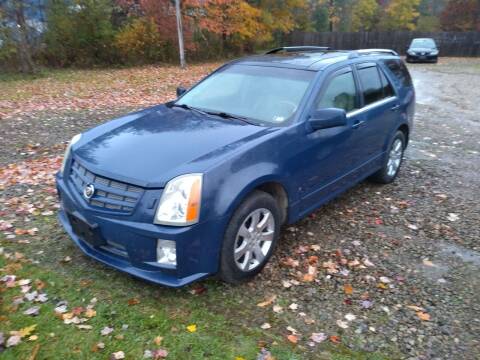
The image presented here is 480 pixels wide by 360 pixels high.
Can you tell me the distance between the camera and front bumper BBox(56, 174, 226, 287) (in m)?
2.85

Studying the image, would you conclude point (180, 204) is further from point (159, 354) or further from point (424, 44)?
point (424, 44)

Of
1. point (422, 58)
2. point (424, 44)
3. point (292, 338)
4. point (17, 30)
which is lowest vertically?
point (422, 58)

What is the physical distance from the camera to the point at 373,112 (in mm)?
4773

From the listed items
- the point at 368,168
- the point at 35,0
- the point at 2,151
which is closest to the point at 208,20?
the point at 35,0

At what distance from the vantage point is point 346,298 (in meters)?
3.33

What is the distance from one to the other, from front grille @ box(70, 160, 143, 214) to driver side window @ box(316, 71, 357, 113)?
1.96 m

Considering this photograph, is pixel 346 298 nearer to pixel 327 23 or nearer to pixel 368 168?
pixel 368 168

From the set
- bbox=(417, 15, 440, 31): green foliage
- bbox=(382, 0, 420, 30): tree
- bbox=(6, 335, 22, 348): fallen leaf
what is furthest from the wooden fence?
bbox=(6, 335, 22, 348): fallen leaf

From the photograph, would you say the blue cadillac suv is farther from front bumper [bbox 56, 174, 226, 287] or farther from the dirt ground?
the dirt ground

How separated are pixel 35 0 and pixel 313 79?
18205mm

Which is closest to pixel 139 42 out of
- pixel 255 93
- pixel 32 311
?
pixel 255 93

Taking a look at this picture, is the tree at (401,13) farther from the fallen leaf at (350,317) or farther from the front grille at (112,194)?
the front grille at (112,194)

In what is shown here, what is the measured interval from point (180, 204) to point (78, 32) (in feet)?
64.1

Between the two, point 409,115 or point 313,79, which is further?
point 409,115
